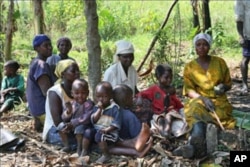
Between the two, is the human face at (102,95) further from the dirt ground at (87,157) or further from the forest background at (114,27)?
the forest background at (114,27)

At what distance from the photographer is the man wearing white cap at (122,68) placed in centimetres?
499

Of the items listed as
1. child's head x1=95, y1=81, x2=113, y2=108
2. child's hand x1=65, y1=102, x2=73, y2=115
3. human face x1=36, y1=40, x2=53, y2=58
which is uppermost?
human face x1=36, y1=40, x2=53, y2=58

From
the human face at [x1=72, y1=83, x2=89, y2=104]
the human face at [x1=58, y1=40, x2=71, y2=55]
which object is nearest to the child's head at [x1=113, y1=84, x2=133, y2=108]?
the human face at [x1=72, y1=83, x2=89, y2=104]

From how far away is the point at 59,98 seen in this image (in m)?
4.86

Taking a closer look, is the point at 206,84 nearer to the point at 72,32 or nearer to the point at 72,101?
the point at 72,101

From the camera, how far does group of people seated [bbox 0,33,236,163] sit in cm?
445

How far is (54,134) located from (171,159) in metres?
1.30

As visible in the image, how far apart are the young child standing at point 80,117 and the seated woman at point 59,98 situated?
15 cm

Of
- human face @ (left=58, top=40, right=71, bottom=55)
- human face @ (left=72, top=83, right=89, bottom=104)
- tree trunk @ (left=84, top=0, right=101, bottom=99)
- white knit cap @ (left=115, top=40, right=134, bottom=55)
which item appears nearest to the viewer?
human face @ (left=72, top=83, right=89, bottom=104)

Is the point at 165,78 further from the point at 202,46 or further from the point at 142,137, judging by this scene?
the point at 142,137

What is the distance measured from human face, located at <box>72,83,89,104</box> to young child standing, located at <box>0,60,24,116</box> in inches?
92.4

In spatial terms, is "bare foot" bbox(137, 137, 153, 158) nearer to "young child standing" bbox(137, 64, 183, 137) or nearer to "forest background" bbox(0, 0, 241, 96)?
"young child standing" bbox(137, 64, 183, 137)

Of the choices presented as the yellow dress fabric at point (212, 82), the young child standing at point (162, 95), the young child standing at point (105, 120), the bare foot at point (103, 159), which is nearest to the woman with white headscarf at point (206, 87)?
the yellow dress fabric at point (212, 82)

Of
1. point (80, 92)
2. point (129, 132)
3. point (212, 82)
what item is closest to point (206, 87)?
point (212, 82)
